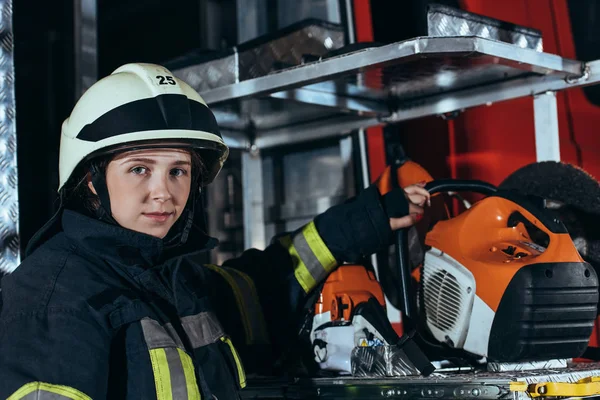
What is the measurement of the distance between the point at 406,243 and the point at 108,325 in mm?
1035

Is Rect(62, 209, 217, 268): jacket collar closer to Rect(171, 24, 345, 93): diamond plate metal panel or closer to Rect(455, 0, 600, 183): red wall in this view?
Rect(171, 24, 345, 93): diamond plate metal panel

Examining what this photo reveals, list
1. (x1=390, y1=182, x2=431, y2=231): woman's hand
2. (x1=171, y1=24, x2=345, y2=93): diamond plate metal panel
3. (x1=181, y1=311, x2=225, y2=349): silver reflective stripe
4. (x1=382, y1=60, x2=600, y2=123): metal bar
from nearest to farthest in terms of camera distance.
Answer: (x1=181, y1=311, x2=225, y2=349): silver reflective stripe < (x1=390, y1=182, x2=431, y2=231): woman's hand < (x1=382, y1=60, x2=600, y2=123): metal bar < (x1=171, y1=24, x2=345, y2=93): diamond plate metal panel

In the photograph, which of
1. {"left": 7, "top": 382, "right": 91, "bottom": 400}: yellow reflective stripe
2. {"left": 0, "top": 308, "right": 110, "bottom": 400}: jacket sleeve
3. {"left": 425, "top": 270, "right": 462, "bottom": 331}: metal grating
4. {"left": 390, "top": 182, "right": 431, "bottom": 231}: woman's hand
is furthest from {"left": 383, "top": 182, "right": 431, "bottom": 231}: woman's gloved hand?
{"left": 7, "top": 382, "right": 91, "bottom": 400}: yellow reflective stripe

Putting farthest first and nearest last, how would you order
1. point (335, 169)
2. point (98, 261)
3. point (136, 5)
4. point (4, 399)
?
point (136, 5), point (335, 169), point (98, 261), point (4, 399)

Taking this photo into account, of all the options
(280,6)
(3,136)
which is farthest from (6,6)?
(280,6)

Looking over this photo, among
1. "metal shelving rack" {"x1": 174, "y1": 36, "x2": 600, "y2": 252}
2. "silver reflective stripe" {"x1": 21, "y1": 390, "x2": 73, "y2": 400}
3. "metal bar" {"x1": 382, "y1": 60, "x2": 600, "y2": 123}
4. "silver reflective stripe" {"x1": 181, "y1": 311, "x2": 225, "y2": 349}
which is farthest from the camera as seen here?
"metal bar" {"x1": 382, "y1": 60, "x2": 600, "y2": 123}

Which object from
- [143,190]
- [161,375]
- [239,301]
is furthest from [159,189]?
[239,301]

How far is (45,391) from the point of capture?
5.02 ft

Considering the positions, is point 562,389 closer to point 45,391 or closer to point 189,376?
point 189,376

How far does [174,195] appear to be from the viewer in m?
1.92

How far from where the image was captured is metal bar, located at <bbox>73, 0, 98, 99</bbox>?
9.55ft

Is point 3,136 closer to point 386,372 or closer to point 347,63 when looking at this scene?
point 347,63

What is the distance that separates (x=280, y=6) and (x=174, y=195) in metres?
1.89

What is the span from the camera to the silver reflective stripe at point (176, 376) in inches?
67.4
